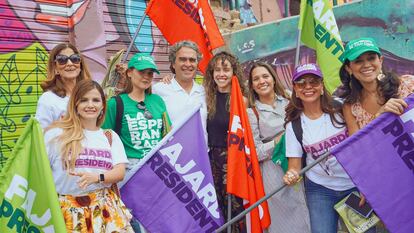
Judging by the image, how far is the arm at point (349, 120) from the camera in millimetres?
3447

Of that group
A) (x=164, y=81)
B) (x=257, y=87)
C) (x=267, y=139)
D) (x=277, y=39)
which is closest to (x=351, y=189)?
(x=267, y=139)

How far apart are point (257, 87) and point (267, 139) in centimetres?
50

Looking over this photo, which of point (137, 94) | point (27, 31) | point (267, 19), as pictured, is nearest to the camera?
point (137, 94)

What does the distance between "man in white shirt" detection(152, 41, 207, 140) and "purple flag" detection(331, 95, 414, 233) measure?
1.46 metres

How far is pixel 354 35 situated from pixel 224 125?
6671 mm

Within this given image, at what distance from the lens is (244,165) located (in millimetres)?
3938

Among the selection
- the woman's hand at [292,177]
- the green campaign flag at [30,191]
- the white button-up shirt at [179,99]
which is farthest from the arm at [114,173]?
the woman's hand at [292,177]

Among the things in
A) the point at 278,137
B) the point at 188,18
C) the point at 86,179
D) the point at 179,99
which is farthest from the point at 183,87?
the point at 86,179

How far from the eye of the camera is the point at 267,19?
44.4ft

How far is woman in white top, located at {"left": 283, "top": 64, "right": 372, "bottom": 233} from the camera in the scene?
3510 mm

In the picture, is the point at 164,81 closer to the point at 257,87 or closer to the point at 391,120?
the point at 257,87

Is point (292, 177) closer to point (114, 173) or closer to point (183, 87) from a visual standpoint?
point (114, 173)

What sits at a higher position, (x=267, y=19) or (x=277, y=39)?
(x=267, y=19)

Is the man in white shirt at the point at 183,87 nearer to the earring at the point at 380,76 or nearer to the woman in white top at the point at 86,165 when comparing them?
the woman in white top at the point at 86,165
